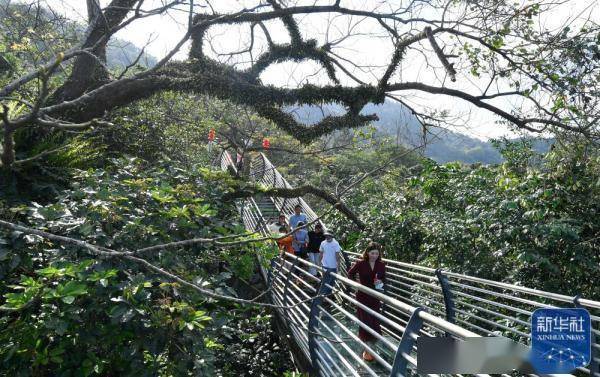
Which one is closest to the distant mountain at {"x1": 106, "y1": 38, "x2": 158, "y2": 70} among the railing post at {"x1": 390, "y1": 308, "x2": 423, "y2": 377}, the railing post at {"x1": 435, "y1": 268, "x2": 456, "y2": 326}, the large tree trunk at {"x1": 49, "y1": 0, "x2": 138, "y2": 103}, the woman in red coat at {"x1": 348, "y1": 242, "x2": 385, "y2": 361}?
the large tree trunk at {"x1": 49, "y1": 0, "x2": 138, "y2": 103}

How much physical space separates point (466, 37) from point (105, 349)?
7087mm

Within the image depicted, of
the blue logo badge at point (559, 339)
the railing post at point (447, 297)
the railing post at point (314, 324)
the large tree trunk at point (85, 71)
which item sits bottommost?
the railing post at point (314, 324)

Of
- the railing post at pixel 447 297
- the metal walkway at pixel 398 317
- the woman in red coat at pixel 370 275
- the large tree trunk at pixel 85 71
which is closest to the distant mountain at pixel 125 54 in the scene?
the large tree trunk at pixel 85 71

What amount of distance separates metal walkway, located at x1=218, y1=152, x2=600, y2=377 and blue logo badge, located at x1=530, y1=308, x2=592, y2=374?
832 millimetres

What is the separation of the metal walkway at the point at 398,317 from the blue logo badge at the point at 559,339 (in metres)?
0.83

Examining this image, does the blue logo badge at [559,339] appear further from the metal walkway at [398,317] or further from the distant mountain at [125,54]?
the distant mountain at [125,54]

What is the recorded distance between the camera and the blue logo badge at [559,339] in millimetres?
985

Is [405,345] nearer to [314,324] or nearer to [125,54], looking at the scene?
[314,324]

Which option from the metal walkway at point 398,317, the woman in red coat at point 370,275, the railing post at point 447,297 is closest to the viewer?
the metal walkway at point 398,317

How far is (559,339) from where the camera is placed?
1005 millimetres

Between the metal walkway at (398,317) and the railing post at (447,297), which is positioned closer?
the metal walkway at (398,317)

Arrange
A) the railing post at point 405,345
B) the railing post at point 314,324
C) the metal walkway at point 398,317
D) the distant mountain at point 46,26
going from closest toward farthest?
the railing post at point 405,345 < the metal walkway at point 398,317 < the railing post at point 314,324 < the distant mountain at point 46,26

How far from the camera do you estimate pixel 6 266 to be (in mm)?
4113

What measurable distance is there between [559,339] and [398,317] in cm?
552
